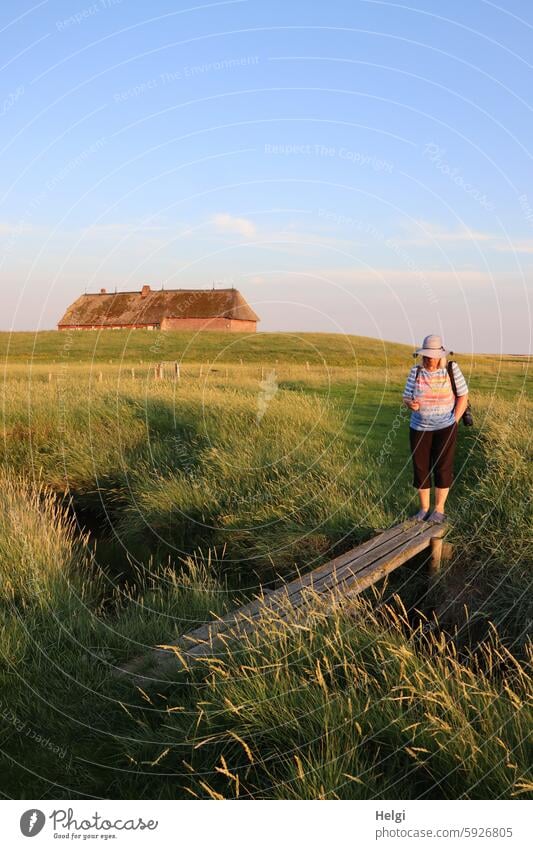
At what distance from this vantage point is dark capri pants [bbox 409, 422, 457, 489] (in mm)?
8547

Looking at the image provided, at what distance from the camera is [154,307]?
71188 millimetres

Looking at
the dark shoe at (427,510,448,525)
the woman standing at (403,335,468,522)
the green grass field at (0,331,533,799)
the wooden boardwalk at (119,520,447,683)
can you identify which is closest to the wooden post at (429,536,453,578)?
the wooden boardwalk at (119,520,447,683)

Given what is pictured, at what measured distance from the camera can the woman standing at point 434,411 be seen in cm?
826

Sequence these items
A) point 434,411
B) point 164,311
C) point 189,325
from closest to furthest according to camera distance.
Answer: point 434,411 → point 164,311 → point 189,325

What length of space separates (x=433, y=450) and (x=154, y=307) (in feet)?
213

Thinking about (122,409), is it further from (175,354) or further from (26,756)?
(175,354)

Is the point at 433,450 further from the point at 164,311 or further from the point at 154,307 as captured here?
the point at 154,307

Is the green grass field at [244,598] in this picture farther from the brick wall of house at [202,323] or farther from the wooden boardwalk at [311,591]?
the brick wall of house at [202,323]


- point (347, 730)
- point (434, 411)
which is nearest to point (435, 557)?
point (434, 411)

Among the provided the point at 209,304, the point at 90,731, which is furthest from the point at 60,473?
the point at 209,304

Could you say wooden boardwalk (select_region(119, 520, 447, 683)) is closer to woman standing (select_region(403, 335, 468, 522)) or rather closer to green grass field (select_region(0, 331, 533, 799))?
green grass field (select_region(0, 331, 533, 799))

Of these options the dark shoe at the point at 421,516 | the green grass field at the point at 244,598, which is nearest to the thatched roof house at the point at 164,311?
the green grass field at the point at 244,598

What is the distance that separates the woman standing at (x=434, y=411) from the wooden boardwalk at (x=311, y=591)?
750 millimetres
